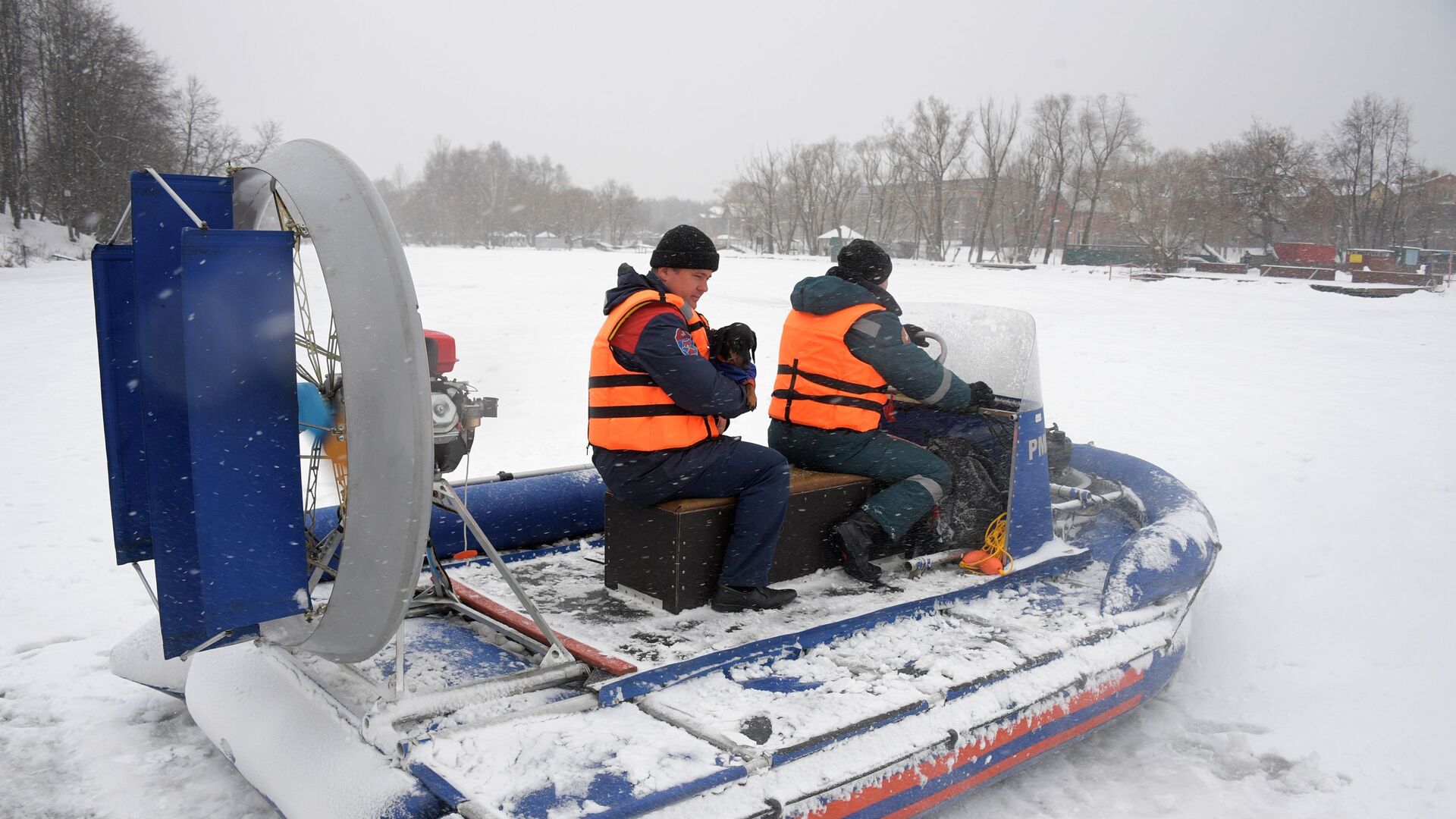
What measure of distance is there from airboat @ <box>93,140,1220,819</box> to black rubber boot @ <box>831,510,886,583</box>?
0.28 feet

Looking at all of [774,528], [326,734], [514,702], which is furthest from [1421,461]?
[326,734]

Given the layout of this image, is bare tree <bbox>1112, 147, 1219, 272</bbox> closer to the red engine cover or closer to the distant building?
the distant building

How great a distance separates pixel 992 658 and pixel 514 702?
1682mm

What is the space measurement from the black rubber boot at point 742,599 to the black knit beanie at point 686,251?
119cm

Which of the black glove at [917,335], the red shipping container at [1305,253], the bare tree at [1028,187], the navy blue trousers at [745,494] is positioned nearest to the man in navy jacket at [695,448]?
the navy blue trousers at [745,494]

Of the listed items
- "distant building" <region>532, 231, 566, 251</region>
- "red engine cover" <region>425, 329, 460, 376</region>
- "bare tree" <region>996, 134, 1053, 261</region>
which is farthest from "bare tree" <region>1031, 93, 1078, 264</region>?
"red engine cover" <region>425, 329, 460, 376</region>

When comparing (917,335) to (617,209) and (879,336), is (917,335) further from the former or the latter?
(617,209)

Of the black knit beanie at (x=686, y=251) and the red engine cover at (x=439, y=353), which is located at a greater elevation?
the black knit beanie at (x=686, y=251)

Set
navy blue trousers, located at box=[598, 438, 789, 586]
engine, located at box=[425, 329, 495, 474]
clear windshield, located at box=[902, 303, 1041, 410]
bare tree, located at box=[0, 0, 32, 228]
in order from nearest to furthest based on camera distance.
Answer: engine, located at box=[425, 329, 495, 474] < navy blue trousers, located at box=[598, 438, 789, 586] < clear windshield, located at box=[902, 303, 1041, 410] < bare tree, located at box=[0, 0, 32, 228]

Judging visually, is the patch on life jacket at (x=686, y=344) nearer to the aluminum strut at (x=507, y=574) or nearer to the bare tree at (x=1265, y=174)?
the aluminum strut at (x=507, y=574)

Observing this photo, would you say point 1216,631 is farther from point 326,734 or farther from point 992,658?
point 326,734

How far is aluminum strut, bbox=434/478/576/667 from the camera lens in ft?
9.17

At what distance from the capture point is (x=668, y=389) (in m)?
3.29

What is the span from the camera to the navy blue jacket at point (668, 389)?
323cm
